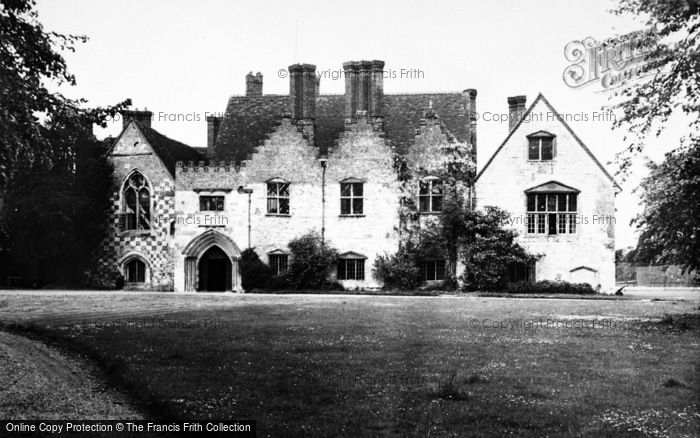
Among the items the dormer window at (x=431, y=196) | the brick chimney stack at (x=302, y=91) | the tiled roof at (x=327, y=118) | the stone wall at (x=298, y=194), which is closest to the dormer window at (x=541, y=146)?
the tiled roof at (x=327, y=118)

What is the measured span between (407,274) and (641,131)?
790 inches

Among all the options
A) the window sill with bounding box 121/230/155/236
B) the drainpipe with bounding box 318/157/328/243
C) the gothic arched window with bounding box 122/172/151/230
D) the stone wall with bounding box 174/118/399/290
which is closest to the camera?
the stone wall with bounding box 174/118/399/290

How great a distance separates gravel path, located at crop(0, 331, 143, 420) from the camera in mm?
8625

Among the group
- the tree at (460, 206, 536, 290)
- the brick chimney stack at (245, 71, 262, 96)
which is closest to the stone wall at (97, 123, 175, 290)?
the brick chimney stack at (245, 71, 262, 96)

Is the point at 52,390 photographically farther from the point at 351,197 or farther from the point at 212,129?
the point at 212,129

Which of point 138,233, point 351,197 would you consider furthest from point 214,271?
point 351,197

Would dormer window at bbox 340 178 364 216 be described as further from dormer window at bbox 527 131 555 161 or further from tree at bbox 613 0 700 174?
tree at bbox 613 0 700 174

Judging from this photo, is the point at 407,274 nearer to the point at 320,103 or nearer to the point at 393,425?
the point at 320,103

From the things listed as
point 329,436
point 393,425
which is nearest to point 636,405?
point 393,425

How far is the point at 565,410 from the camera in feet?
28.2

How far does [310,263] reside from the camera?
35188mm

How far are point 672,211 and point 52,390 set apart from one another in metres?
14.5

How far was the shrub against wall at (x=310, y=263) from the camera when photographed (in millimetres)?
35094

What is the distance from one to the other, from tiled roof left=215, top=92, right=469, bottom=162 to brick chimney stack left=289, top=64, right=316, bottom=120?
3.45 feet
